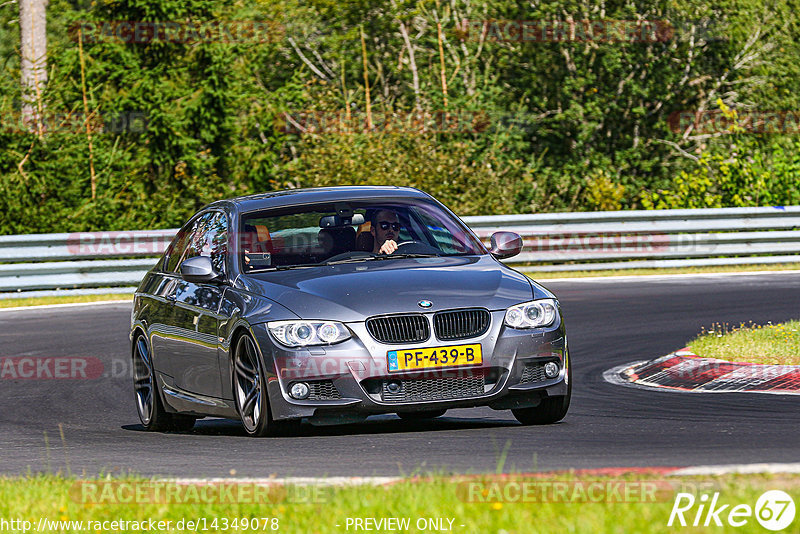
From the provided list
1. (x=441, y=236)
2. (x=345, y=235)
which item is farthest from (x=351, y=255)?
(x=441, y=236)

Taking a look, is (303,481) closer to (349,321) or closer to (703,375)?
(349,321)

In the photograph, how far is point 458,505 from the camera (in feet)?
18.6

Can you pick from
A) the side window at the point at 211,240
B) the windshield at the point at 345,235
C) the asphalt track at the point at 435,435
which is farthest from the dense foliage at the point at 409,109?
the windshield at the point at 345,235

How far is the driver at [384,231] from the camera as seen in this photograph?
974 centimetres

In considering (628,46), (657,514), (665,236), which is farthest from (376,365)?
(628,46)

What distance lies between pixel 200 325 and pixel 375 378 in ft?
5.32

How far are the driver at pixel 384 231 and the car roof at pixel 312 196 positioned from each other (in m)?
0.30

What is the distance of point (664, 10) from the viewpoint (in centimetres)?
3241

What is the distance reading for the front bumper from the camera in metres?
8.44
